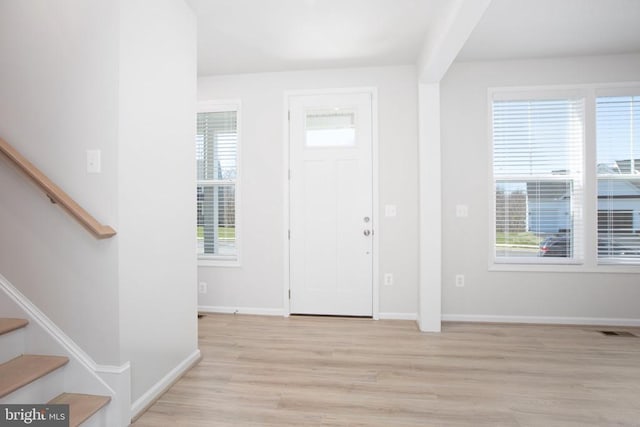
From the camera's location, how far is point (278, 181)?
149 inches

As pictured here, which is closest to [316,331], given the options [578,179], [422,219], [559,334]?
[422,219]

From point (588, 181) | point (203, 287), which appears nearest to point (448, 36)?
point (588, 181)

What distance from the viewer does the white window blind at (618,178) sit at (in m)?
3.46

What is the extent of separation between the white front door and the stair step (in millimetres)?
2177

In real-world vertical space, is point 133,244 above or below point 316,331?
above

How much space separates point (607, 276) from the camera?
345 cm

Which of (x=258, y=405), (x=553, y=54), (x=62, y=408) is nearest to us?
(x=62, y=408)

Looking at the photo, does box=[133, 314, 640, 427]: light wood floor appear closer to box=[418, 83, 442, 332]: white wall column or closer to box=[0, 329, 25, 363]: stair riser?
box=[418, 83, 442, 332]: white wall column

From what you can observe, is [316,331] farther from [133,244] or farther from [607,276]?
[607,276]

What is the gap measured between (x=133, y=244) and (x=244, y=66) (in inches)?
97.9

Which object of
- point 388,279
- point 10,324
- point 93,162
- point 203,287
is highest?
point 93,162

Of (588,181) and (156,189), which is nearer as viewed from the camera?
(156,189)

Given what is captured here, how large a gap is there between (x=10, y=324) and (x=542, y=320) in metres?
4.34

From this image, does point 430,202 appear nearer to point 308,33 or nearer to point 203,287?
point 308,33
